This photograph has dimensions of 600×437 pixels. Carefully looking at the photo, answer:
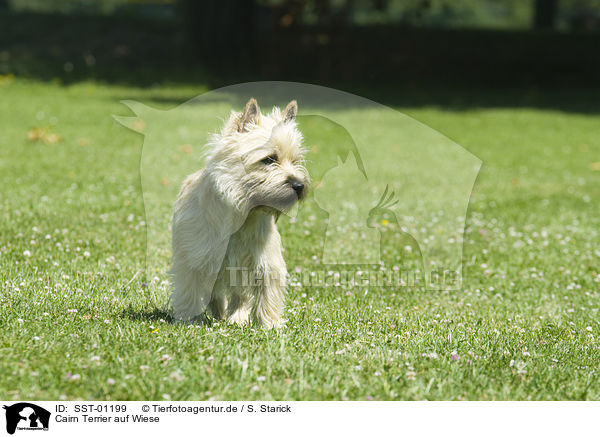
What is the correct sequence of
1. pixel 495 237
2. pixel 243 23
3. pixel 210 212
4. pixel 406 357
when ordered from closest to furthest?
1. pixel 406 357
2. pixel 210 212
3. pixel 495 237
4. pixel 243 23

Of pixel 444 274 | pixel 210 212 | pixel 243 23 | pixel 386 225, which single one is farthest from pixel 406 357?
pixel 243 23

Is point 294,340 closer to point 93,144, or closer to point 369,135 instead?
point 93,144

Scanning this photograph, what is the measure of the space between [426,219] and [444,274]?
2358 millimetres

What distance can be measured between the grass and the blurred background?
14.1 meters

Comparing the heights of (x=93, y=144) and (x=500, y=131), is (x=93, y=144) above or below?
below

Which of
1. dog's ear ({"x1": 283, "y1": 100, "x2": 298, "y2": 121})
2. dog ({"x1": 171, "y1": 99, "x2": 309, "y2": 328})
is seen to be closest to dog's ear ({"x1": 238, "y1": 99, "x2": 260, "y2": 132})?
dog ({"x1": 171, "y1": 99, "x2": 309, "y2": 328})

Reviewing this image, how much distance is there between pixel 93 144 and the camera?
49.5 ft

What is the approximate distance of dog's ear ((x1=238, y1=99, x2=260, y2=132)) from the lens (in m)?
5.41

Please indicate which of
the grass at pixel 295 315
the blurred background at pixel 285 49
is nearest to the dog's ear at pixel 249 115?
the grass at pixel 295 315

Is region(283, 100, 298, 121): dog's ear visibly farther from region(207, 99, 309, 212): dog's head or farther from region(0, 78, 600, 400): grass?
region(0, 78, 600, 400): grass

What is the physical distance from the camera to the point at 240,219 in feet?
18.1

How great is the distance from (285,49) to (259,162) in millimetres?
23872

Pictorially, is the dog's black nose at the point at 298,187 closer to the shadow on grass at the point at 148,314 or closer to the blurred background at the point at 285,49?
the shadow on grass at the point at 148,314
